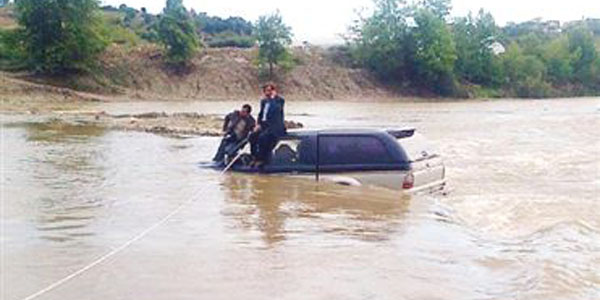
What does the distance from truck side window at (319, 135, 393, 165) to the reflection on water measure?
41 centimetres

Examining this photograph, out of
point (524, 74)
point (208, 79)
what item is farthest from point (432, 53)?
point (208, 79)

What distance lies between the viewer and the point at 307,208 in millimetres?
10172

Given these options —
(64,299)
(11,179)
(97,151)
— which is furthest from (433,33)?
(64,299)

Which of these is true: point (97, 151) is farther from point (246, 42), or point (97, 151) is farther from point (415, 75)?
point (246, 42)

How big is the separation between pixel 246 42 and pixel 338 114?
33219mm

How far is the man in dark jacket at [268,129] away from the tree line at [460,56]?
5163cm

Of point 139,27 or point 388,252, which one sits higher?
point 139,27

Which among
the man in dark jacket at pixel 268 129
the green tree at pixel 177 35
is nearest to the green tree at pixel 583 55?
the green tree at pixel 177 35

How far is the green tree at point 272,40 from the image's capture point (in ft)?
190

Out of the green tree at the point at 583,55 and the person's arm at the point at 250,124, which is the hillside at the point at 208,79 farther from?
the person's arm at the point at 250,124

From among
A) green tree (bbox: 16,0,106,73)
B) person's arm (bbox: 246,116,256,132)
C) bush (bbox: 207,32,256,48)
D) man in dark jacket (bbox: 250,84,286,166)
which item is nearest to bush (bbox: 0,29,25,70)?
green tree (bbox: 16,0,106,73)

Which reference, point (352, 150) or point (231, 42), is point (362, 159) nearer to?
point (352, 150)

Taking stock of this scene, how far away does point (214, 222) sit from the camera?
30.6ft

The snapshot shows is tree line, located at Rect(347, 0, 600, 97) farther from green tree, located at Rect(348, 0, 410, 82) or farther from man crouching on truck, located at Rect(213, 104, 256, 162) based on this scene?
man crouching on truck, located at Rect(213, 104, 256, 162)
